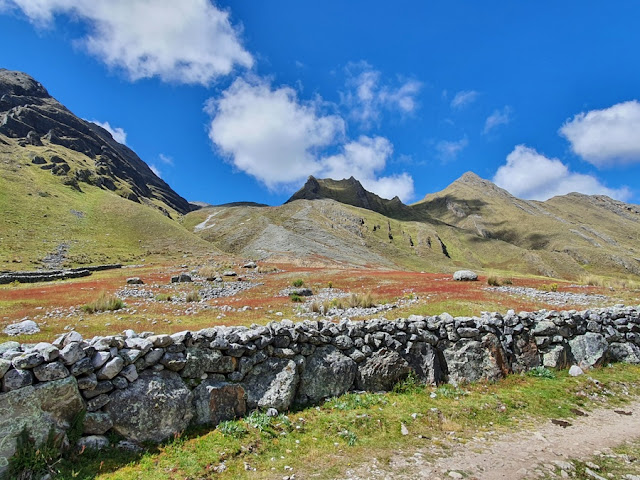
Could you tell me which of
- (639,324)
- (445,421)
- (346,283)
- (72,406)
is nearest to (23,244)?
(346,283)

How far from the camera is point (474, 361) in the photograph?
1188 centimetres

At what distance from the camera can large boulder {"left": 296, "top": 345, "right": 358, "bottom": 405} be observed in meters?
9.98

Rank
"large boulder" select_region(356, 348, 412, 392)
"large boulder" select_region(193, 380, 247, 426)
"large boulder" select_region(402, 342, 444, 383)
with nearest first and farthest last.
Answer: "large boulder" select_region(193, 380, 247, 426)
"large boulder" select_region(356, 348, 412, 392)
"large boulder" select_region(402, 342, 444, 383)

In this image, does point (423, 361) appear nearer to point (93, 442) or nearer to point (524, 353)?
point (524, 353)

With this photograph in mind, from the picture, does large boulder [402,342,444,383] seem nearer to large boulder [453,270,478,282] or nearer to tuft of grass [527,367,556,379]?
tuft of grass [527,367,556,379]

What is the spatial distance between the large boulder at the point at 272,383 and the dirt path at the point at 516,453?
3141 mm

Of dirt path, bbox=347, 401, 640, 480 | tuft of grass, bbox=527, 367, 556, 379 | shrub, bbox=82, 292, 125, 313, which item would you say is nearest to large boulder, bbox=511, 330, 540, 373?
tuft of grass, bbox=527, 367, 556, 379

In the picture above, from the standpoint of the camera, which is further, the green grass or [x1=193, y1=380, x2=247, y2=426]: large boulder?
[x1=193, y1=380, x2=247, y2=426]: large boulder

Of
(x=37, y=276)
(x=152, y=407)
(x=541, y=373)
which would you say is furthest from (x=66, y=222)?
(x=541, y=373)

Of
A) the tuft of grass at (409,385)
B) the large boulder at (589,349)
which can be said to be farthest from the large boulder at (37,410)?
the large boulder at (589,349)

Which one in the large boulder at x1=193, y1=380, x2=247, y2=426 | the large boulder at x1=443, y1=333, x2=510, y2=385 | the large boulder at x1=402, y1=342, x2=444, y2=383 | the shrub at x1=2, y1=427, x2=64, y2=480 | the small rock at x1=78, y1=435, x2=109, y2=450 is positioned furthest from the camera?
the large boulder at x1=443, y1=333, x2=510, y2=385

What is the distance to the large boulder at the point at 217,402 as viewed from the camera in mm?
8367

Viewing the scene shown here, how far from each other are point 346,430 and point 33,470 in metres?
6.60

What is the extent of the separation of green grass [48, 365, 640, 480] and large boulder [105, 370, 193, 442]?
0.39 metres
